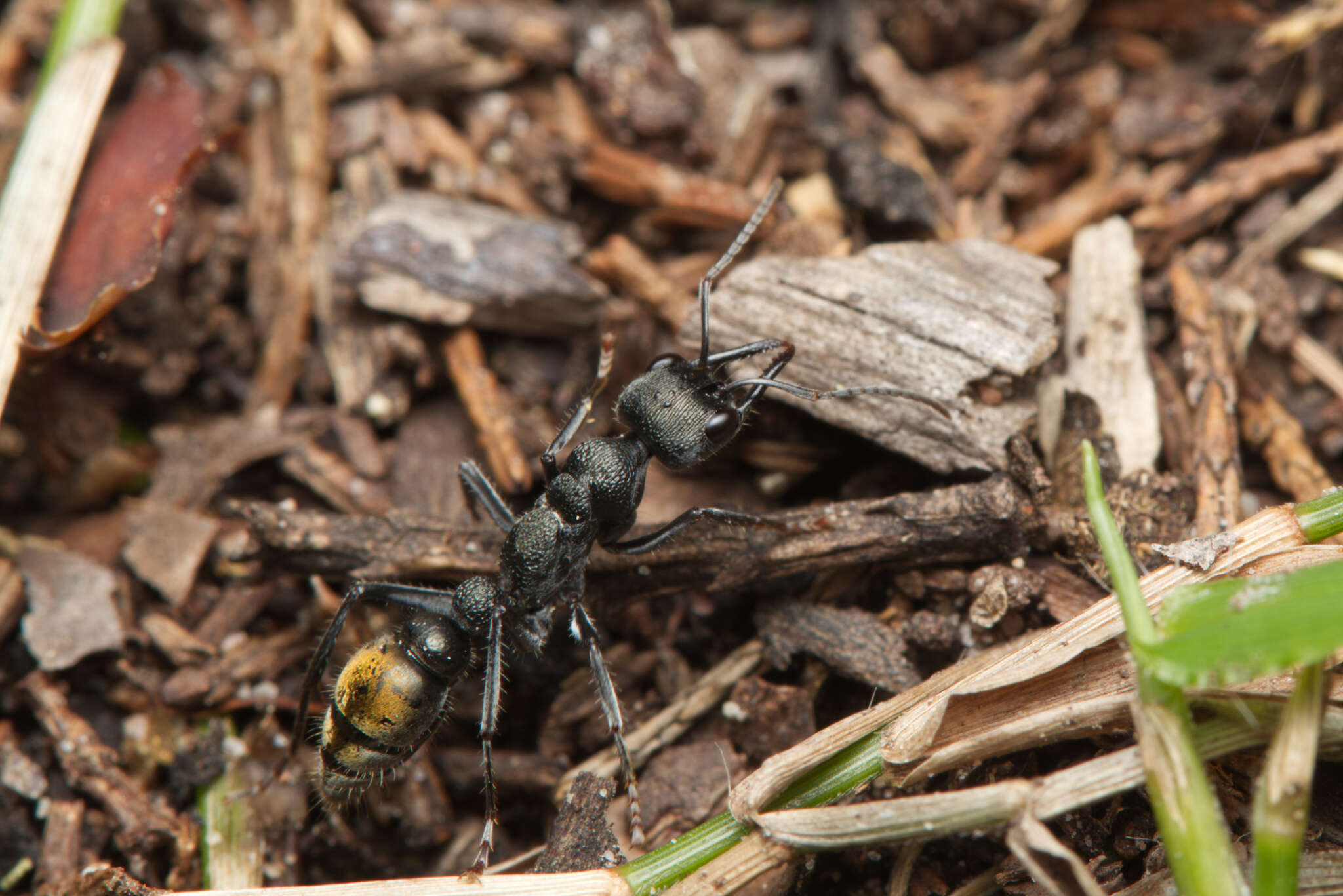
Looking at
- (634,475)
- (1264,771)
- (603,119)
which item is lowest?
(634,475)

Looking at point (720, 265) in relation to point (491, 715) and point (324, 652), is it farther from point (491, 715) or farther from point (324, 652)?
point (324, 652)

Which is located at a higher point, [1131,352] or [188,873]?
[1131,352]

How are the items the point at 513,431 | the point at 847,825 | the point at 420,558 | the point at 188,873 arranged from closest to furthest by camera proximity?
the point at 847,825 < the point at 188,873 < the point at 420,558 < the point at 513,431

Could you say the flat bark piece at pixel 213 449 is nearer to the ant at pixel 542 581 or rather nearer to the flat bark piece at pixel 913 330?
the ant at pixel 542 581

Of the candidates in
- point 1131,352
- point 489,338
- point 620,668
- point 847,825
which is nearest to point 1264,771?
point 847,825

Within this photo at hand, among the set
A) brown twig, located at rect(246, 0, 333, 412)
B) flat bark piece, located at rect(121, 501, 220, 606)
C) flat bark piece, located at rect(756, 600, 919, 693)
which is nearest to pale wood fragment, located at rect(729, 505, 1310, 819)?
flat bark piece, located at rect(756, 600, 919, 693)

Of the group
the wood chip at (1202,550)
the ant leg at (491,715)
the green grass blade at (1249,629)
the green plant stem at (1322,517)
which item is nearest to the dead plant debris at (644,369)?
the wood chip at (1202,550)

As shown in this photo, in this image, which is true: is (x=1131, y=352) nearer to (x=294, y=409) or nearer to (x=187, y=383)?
(x=294, y=409)

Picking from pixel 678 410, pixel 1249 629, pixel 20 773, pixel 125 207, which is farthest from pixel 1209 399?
pixel 20 773
